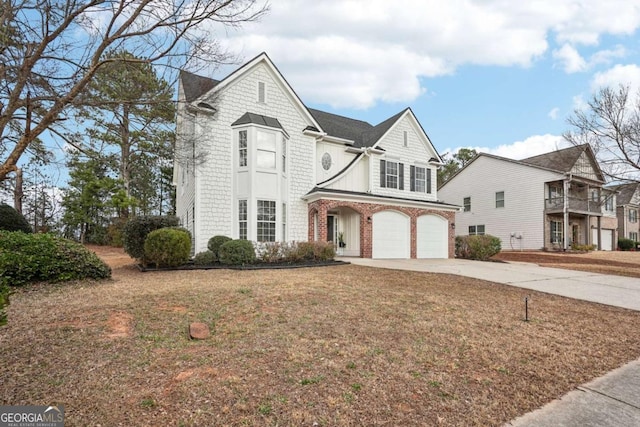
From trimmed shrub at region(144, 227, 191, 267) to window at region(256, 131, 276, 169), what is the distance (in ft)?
15.3

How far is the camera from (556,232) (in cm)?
2495

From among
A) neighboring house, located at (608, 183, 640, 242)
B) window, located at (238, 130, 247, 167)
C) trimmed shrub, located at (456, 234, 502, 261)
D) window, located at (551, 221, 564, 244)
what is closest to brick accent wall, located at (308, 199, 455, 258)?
trimmed shrub, located at (456, 234, 502, 261)

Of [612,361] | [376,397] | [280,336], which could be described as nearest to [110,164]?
[280,336]

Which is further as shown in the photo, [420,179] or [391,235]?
[420,179]

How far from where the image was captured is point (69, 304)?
19.1 feet

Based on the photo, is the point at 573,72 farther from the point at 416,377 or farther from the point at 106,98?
the point at 106,98

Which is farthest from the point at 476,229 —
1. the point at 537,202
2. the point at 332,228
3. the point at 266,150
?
the point at 266,150

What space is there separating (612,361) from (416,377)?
282 cm

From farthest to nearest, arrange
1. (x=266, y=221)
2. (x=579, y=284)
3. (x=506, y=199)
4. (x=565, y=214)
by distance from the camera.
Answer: (x=506, y=199) < (x=565, y=214) < (x=266, y=221) < (x=579, y=284)

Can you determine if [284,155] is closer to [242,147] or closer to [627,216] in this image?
[242,147]

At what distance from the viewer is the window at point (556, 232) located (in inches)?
A: 972

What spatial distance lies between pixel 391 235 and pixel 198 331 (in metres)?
13.3

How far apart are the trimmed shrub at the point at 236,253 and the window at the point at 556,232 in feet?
77.5

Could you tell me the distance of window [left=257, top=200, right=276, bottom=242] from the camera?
13859mm
